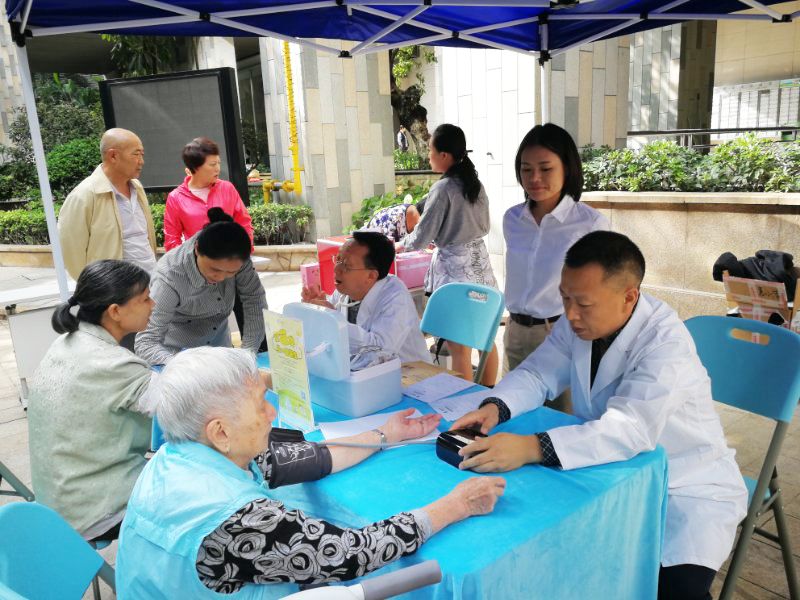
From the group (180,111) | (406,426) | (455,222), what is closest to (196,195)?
(455,222)

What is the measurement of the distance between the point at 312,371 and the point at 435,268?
2.11 metres

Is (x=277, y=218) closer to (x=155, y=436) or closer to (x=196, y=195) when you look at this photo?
(x=196, y=195)

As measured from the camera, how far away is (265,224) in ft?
28.1

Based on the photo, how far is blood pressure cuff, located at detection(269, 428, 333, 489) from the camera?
1575 millimetres

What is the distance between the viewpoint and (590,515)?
141 centimetres

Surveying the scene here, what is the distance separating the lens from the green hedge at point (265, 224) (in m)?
8.50

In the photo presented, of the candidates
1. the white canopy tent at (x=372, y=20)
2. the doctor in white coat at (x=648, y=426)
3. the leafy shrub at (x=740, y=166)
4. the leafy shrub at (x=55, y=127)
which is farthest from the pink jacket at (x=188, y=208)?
the leafy shrub at (x=55, y=127)

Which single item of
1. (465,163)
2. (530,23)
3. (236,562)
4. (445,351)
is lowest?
(445,351)

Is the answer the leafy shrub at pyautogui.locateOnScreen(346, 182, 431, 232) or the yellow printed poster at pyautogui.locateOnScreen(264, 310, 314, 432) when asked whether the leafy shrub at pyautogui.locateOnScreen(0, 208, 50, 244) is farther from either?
the yellow printed poster at pyautogui.locateOnScreen(264, 310, 314, 432)

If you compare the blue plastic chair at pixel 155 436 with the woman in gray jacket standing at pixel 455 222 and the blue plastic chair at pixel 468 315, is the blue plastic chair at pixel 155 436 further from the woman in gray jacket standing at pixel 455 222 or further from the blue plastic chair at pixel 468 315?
the woman in gray jacket standing at pixel 455 222

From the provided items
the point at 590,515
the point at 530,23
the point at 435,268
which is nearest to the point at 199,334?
the point at 435,268

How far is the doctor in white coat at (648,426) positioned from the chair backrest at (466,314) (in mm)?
1036

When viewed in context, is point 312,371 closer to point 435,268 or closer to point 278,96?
point 435,268

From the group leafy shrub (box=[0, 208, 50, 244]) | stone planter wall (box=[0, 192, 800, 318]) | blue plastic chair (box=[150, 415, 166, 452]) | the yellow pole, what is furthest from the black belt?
leafy shrub (box=[0, 208, 50, 244])
